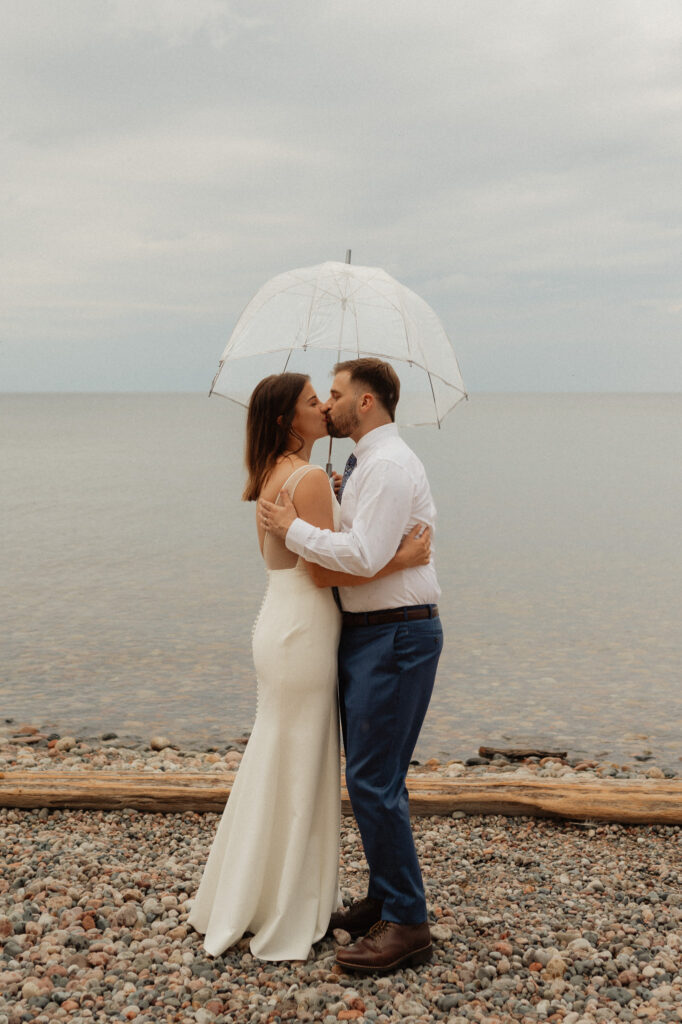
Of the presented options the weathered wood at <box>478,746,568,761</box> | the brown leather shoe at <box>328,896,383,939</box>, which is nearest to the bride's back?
the brown leather shoe at <box>328,896,383,939</box>

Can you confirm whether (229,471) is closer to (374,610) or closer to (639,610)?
(639,610)

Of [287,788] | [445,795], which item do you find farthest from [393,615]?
[445,795]

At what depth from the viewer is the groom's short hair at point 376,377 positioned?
4.18 m

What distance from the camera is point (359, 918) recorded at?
4531 mm

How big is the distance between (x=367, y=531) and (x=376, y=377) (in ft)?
2.36

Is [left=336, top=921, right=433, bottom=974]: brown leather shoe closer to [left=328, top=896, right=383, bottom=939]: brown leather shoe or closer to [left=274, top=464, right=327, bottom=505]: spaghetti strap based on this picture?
[left=328, top=896, right=383, bottom=939]: brown leather shoe

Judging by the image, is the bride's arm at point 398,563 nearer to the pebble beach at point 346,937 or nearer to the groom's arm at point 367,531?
the groom's arm at point 367,531

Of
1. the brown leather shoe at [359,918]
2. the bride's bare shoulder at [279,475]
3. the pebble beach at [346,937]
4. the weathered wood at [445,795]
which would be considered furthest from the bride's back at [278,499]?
the weathered wood at [445,795]

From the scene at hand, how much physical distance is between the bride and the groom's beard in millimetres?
50

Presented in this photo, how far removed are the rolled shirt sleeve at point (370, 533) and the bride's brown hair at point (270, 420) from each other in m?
0.40

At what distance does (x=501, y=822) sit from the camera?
5.98 metres

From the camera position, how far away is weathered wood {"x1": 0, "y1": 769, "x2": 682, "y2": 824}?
19.4 feet

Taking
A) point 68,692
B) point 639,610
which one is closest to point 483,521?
point 639,610

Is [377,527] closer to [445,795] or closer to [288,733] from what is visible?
[288,733]
